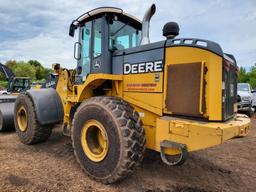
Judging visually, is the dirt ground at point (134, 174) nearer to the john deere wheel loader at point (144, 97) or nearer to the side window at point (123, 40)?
the john deere wheel loader at point (144, 97)

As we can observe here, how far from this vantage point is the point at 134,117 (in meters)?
3.83

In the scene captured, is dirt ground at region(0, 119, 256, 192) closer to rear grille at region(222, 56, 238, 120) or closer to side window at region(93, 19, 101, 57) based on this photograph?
rear grille at region(222, 56, 238, 120)

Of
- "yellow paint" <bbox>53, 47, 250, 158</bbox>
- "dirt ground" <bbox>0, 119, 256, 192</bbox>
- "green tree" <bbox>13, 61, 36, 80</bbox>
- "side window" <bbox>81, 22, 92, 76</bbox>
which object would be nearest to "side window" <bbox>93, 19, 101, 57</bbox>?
"side window" <bbox>81, 22, 92, 76</bbox>

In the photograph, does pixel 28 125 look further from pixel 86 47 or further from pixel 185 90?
pixel 185 90

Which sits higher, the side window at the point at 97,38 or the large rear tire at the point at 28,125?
the side window at the point at 97,38

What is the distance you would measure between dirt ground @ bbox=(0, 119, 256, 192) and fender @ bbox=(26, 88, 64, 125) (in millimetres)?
726

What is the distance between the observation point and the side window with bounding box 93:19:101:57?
4.87 metres

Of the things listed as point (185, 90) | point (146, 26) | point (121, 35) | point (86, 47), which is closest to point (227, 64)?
point (185, 90)

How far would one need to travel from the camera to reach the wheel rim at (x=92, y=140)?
13.7 ft

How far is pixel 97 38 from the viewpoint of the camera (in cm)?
493

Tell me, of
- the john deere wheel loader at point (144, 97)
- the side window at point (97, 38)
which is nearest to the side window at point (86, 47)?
the john deere wheel loader at point (144, 97)

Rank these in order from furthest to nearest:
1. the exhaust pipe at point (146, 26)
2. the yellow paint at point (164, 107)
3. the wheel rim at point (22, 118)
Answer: the wheel rim at point (22, 118)
the exhaust pipe at point (146, 26)
the yellow paint at point (164, 107)

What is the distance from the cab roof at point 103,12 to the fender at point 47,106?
5.72ft

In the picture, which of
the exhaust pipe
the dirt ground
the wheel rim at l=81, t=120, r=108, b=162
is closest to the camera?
the dirt ground
